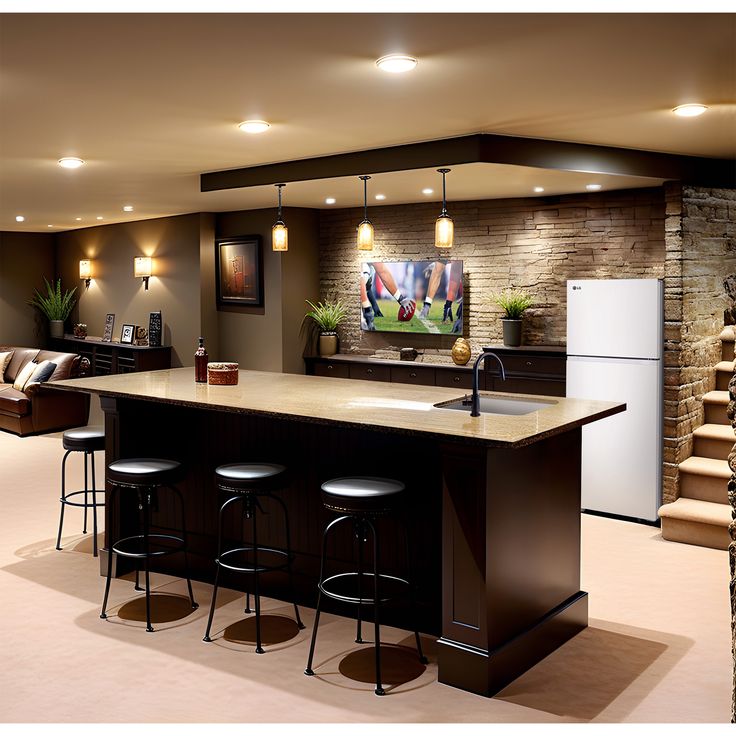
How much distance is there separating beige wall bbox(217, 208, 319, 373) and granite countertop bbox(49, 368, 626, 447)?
2897mm

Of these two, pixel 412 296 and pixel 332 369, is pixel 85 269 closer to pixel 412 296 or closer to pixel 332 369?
pixel 332 369

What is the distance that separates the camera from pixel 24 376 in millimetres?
9117

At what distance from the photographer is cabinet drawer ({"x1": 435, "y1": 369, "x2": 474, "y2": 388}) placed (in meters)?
6.89

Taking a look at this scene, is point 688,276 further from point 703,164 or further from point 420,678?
point 420,678

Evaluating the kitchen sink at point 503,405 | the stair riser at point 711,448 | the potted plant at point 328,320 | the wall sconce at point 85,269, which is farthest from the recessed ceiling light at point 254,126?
the wall sconce at point 85,269

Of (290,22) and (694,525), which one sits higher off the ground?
(290,22)

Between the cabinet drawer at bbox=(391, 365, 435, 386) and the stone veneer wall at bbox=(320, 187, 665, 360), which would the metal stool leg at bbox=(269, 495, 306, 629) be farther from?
the stone veneer wall at bbox=(320, 187, 665, 360)

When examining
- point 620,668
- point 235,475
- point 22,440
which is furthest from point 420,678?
point 22,440

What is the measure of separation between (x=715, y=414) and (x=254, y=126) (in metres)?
3.92

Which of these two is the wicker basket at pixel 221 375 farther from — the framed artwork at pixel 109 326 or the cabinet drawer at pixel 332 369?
the framed artwork at pixel 109 326

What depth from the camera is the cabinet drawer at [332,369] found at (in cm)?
782

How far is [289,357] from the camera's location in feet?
26.5

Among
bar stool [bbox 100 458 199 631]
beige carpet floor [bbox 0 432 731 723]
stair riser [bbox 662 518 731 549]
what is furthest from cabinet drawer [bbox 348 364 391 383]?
bar stool [bbox 100 458 199 631]
